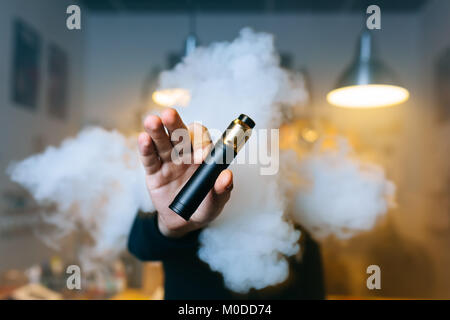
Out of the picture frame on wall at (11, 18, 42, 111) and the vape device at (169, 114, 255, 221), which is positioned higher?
the picture frame on wall at (11, 18, 42, 111)

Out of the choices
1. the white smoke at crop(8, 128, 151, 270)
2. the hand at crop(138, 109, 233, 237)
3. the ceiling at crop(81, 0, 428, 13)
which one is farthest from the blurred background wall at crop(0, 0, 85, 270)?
the hand at crop(138, 109, 233, 237)

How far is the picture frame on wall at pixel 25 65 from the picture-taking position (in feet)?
6.64

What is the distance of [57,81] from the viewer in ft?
8.50

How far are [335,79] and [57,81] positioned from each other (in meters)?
2.11

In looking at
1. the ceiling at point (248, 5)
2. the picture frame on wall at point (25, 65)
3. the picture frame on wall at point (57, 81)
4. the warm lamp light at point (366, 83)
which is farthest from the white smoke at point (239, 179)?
the ceiling at point (248, 5)

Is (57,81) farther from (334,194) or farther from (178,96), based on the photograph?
(334,194)

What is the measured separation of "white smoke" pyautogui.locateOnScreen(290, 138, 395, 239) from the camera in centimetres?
88

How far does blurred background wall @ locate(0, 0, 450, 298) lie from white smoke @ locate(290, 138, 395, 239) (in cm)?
183

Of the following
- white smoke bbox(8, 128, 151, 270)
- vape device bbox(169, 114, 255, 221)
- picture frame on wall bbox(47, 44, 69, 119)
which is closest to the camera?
vape device bbox(169, 114, 255, 221)

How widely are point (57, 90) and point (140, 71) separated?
0.70 m

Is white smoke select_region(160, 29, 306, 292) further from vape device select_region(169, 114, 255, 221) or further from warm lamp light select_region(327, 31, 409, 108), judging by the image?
warm lamp light select_region(327, 31, 409, 108)

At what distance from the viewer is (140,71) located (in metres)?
3.04

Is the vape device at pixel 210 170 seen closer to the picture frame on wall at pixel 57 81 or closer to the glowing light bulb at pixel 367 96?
the glowing light bulb at pixel 367 96
